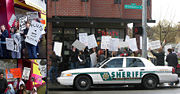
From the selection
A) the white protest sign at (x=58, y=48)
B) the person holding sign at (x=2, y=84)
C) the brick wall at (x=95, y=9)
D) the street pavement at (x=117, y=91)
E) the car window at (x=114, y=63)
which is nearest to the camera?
the person holding sign at (x=2, y=84)

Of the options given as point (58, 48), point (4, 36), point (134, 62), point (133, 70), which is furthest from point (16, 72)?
point (58, 48)

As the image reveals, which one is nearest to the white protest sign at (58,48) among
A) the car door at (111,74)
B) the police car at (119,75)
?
the police car at (119,75)

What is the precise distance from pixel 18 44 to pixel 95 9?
14.7 meters

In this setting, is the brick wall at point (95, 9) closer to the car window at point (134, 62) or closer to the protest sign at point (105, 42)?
the protest sign at point (105, 42)

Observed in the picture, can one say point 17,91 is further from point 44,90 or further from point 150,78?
point 150,78

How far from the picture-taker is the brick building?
18.9 m

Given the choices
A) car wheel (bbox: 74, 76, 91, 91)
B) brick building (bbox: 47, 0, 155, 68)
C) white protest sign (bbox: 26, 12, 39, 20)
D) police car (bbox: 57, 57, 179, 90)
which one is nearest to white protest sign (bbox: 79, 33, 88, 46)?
brick building (bbox: 47, 0, 155, 68)

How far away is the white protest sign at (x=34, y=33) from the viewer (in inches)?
236

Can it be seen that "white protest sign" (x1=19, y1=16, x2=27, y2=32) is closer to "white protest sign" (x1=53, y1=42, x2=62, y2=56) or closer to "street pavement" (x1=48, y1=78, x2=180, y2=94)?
"street pavement" (x1=48, y1=78, x2=180, y2=94)

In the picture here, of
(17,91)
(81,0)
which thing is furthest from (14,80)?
(81,0)

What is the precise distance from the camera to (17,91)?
6.02 m

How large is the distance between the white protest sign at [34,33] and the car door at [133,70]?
6773 millimetres

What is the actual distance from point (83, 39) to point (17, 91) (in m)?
9.98

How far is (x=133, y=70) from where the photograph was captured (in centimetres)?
A: 1223
